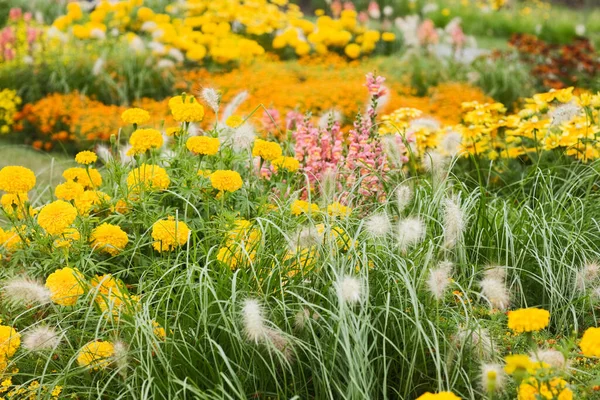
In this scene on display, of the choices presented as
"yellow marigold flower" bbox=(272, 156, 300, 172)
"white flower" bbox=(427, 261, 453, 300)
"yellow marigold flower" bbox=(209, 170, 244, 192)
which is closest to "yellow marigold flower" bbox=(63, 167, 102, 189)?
"yellow marigold flower" bbox=(209, 170, 244, 192)

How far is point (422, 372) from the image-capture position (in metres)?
2.95

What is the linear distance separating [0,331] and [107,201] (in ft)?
3.16

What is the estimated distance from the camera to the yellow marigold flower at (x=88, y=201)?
3.64m

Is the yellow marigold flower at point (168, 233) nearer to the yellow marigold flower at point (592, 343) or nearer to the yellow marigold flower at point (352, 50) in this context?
the yellow marigold flower at point (592, 343)

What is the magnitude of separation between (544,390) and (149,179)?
207 cm

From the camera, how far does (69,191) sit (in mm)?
3619

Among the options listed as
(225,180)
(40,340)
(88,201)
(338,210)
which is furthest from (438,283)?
(88,201)

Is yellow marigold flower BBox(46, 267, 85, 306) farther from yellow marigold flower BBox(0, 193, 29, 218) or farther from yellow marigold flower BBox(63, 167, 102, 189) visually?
yellow marigold flower BBox(63, 167, 102, 189)

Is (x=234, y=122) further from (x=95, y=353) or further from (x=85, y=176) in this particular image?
(x=95, y=353)

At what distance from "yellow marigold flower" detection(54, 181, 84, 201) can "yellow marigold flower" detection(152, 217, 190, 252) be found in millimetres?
563

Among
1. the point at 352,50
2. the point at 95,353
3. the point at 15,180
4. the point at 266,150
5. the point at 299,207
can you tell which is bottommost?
the point at 352,50

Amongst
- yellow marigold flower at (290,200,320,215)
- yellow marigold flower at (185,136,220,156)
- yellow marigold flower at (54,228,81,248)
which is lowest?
yellow marigold flower at (290,200,320,215)

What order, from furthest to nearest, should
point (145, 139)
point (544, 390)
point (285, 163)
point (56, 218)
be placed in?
1. point (285, 163)
2. point (145, 139)
3. point (56, 218)
4. point (544, 390)

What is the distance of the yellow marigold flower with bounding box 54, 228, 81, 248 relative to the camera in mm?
3373
